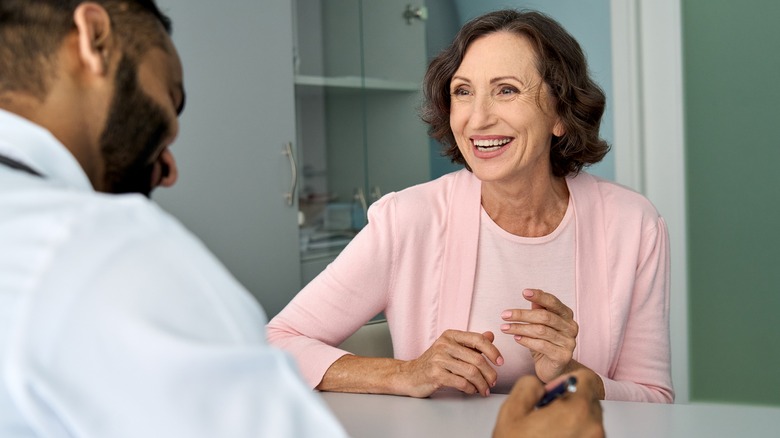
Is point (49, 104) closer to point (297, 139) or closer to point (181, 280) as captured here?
point (181, 280)

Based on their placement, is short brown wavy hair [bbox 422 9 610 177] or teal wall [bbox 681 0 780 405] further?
teal wall [bbox 681 0 780 405]

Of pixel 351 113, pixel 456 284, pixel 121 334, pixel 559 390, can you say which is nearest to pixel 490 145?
pixel 456 284

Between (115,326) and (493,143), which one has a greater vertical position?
(493,143)

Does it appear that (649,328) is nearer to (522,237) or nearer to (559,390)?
(522,237)

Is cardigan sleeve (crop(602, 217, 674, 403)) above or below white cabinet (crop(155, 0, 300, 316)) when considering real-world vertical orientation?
below

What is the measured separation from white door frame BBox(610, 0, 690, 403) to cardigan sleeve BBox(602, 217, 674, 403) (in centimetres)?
125

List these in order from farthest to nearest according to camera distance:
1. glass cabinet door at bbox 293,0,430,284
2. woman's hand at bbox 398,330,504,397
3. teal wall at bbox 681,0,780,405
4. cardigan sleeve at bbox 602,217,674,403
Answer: glass cabinet door at bbox 293,0,430,284 < teal wall at bbox 681,0,780,405 < cardigan sleeve at bbox 602,217,674,403 < woman's hand at bbox 398,330,504,397

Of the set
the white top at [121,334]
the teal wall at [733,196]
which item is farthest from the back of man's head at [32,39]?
the teal wall at [733,196]

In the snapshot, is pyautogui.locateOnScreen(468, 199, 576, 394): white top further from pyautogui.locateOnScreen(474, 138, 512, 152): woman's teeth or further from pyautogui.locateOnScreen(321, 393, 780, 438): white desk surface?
pyautogui.locateOnScreen(321, 393, 780, 438): white desk surface

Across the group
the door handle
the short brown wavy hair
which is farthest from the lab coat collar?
the door handle

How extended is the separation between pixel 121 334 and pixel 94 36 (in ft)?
0.87

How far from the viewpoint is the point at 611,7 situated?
2.99 meters

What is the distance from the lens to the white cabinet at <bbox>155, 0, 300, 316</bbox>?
2729 millimetres

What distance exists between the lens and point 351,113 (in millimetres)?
3299
